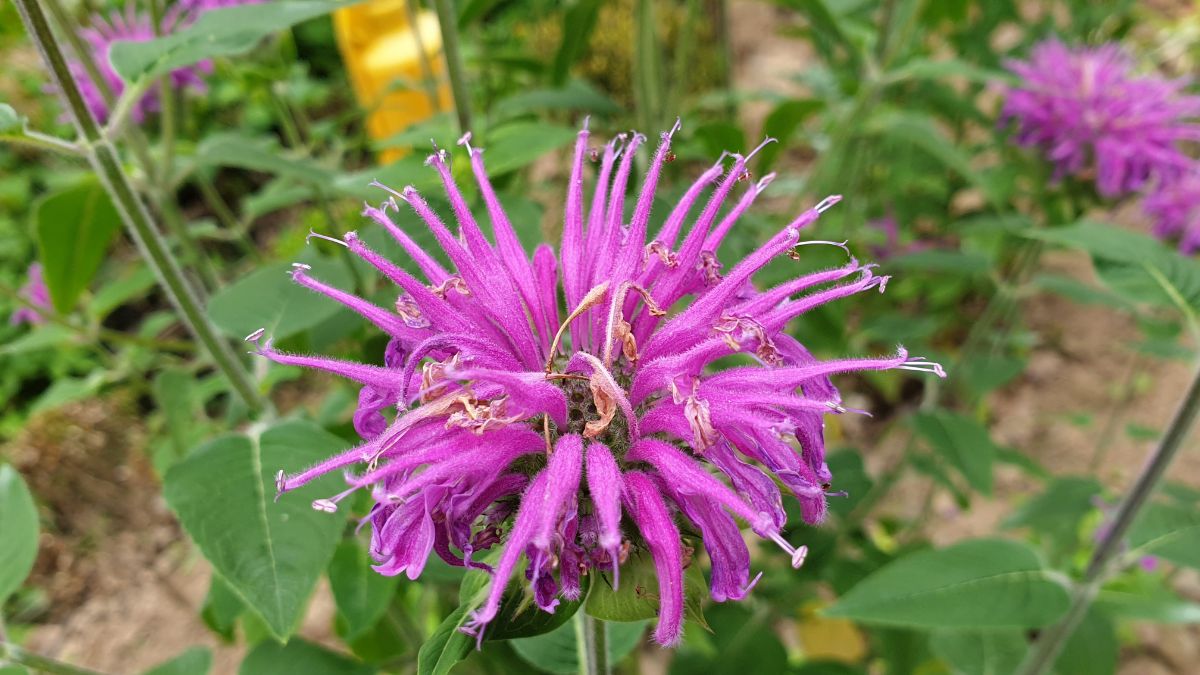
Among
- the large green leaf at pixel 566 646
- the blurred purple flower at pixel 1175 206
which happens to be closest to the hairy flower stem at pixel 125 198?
the large green leaf at pixel 566 646

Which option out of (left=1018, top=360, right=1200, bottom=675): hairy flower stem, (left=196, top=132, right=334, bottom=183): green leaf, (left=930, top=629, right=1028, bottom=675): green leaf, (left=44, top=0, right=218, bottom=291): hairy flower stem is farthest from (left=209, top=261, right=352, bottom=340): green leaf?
(left=930, top=629, right=1028, bottom=675): green leaf

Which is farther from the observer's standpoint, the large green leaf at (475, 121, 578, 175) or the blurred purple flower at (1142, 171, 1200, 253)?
the blurred purple flower at (1142, 171, 1200, 253)

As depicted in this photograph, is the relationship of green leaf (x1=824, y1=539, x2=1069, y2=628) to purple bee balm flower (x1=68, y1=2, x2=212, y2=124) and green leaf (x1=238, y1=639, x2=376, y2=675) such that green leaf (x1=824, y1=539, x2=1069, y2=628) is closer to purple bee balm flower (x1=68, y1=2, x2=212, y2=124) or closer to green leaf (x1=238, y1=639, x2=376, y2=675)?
green leaf (x1=238, y1=639, x2=376, y2=675)

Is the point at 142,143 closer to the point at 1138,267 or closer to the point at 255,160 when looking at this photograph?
the point at 255,160

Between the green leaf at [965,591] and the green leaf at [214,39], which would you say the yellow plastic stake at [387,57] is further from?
the green leaf at [965,591]

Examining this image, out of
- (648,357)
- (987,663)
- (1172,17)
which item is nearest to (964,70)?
(648,357)
